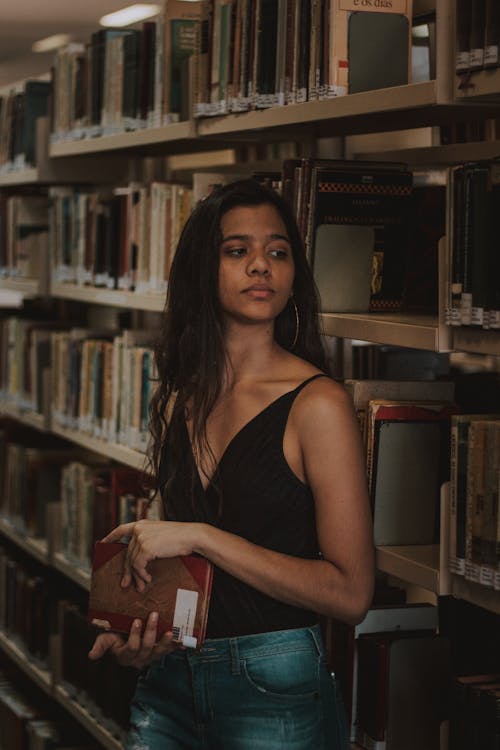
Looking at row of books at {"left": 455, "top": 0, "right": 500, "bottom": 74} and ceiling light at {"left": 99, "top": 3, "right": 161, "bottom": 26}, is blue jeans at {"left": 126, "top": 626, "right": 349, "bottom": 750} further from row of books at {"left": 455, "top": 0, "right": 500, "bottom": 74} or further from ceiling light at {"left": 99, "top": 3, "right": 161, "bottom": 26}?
ceiling light at {"left": 99, "top": 3, "right": 161, "bottom": 26}

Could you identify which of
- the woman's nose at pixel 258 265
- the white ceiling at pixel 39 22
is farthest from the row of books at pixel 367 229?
the white ceiling at pixel 39 22

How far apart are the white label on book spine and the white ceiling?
195 inches

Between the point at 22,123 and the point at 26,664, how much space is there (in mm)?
2129

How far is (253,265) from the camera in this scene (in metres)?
2.00

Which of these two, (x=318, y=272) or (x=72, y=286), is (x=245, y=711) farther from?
(x=72, y=286)

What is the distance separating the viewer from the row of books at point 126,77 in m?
3.38

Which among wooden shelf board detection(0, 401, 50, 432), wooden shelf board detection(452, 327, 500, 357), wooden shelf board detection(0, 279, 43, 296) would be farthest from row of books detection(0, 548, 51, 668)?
wooden shelf board detection(452, 327, 500, 357)

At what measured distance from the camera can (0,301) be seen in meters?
9.98

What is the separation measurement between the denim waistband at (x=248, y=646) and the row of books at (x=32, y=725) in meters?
2.49

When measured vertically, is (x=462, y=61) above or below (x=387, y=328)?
above

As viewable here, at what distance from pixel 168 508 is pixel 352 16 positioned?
3.30ft

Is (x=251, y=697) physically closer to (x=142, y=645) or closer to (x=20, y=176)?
(x=142, y=645)

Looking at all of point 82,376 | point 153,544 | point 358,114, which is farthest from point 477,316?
point 82,376

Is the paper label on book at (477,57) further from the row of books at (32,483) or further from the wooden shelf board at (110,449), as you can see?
the row of books at (32,483)
